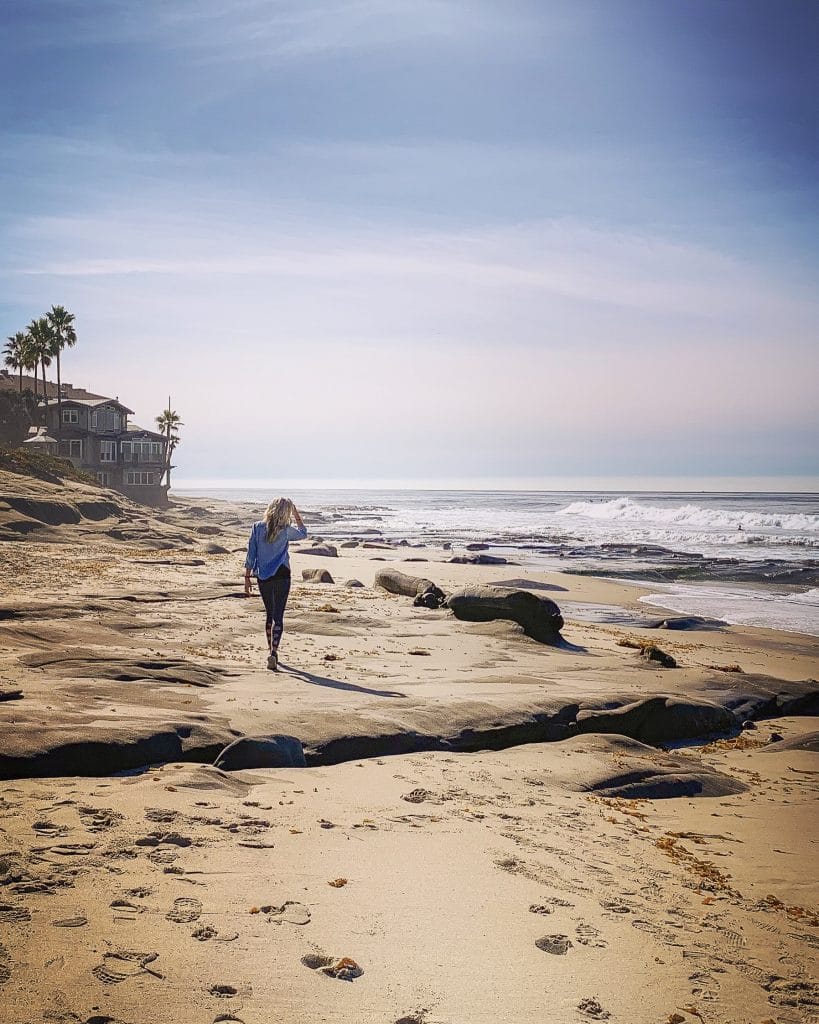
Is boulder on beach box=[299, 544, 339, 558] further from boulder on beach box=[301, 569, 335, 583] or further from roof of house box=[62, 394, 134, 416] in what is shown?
roof of house box=[62, 394, 134, 416]

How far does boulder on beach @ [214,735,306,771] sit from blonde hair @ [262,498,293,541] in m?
3.82

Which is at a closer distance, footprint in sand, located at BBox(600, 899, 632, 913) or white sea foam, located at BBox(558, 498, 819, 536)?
footprint in sand, located at BBox(600, 899, 632, 913)

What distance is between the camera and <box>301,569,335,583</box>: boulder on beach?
2025cm

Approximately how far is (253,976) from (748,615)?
66.8 feet

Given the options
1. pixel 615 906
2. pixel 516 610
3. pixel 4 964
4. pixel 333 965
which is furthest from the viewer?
pixel 516 610

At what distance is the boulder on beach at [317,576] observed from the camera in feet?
66.4

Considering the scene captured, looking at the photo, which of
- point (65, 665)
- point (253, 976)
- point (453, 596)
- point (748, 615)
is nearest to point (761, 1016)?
point (253, 976)

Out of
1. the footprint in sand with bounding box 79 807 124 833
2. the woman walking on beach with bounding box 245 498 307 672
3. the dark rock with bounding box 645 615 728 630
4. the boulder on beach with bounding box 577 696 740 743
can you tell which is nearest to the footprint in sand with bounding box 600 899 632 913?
the footprint in sand with bounding box 79 807 124 833

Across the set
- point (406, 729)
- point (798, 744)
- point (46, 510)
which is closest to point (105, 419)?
point (46, 510)

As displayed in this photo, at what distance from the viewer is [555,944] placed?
11.5 feet

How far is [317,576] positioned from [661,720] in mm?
13481

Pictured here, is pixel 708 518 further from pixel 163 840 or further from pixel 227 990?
pixel 227 990

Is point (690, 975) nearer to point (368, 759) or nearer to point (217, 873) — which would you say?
point (217, 873)

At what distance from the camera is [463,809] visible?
17.1ft
